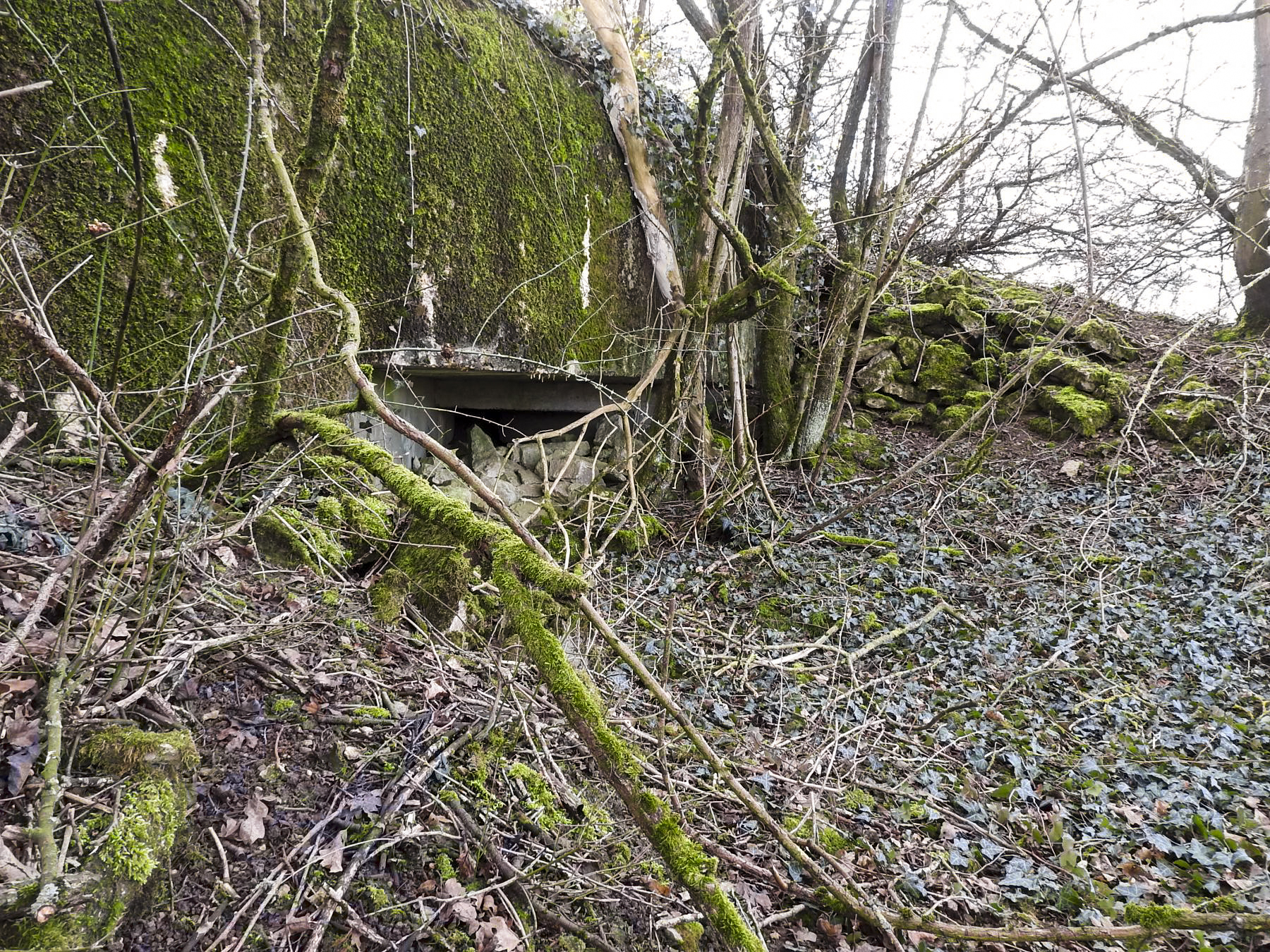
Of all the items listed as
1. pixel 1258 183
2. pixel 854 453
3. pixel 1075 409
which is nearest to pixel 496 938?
pixel 854 453

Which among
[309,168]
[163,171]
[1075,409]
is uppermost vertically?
[1075,409]

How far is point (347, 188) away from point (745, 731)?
134 inches

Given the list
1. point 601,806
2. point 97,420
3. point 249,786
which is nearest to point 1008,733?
point 601,806

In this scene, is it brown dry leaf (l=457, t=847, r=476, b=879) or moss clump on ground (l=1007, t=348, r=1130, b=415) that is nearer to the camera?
brown dry leaf (l=457, t=847, r=476, b=879)

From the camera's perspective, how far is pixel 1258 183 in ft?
24.1

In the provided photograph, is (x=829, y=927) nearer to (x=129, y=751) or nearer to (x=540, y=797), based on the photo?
(x=540, y=797)

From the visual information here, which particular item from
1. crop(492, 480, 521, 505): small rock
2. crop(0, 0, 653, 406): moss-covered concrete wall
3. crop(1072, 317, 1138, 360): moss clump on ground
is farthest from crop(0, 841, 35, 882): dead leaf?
crop(1072, 317, 1138, 360): moss clump on ground

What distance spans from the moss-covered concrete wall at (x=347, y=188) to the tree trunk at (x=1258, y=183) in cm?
711

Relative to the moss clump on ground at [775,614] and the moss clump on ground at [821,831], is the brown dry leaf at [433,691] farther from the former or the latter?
the moss clump on ground at [775,614]

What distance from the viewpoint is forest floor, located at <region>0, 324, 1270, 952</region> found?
177cm

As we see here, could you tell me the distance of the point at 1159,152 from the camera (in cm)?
698

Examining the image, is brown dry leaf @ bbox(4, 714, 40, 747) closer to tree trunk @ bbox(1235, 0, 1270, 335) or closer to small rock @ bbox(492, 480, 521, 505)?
small rock @ bbox(492, 480, 521, 505)

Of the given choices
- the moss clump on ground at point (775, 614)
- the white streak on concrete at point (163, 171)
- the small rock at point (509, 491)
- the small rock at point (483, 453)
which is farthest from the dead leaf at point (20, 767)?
the moss clump on ground at point (775, 614)

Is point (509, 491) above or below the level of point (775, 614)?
above
